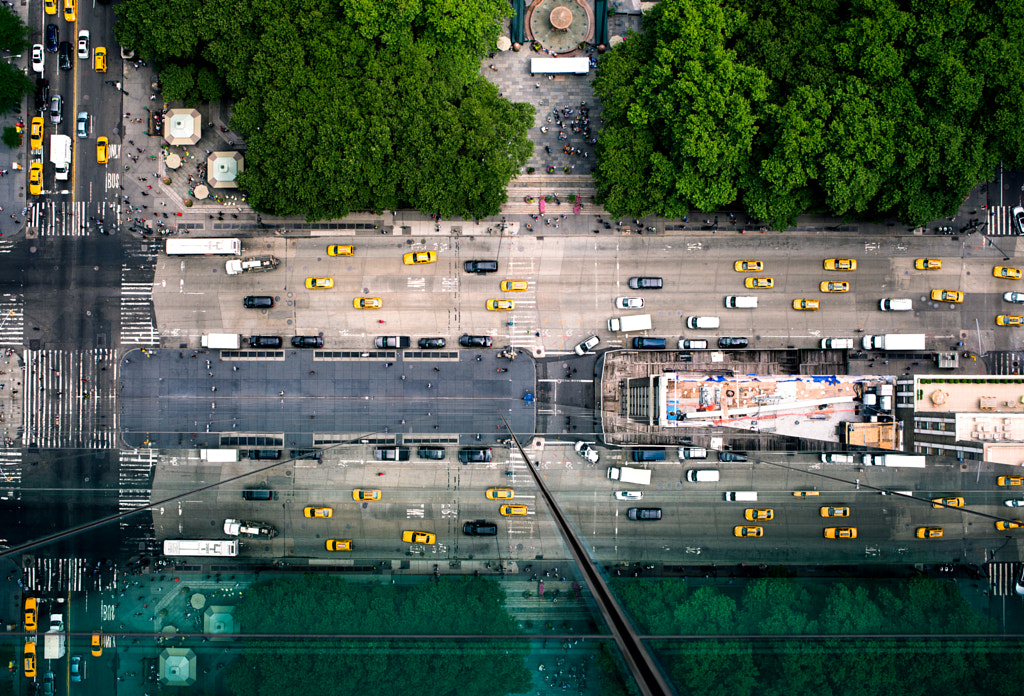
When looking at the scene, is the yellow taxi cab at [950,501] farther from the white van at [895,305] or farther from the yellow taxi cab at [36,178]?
the yellow taxi cab at [36,178]

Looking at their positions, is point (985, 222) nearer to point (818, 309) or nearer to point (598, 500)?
point (818, 309)

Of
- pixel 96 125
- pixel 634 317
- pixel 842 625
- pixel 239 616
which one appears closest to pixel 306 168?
pixel 96 125

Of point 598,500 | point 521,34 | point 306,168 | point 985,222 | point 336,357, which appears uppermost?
point 521,34

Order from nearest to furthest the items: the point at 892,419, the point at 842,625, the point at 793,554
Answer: the point at 842,625 < the point at 892,419 < the point at 793,554

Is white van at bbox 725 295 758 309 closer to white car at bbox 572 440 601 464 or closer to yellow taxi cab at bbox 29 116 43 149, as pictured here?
white car at bbox 572 440 601 464

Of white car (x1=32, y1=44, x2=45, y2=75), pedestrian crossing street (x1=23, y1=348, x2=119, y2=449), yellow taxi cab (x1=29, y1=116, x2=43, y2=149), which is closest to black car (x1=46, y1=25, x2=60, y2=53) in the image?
white car (x1=32, y1=44, x2=45, y2=75)

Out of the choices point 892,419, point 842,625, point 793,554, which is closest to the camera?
point 842,625

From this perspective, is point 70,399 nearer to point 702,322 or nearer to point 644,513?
point 644,513

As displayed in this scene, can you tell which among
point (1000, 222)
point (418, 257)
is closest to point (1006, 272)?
point (1000, 222)
